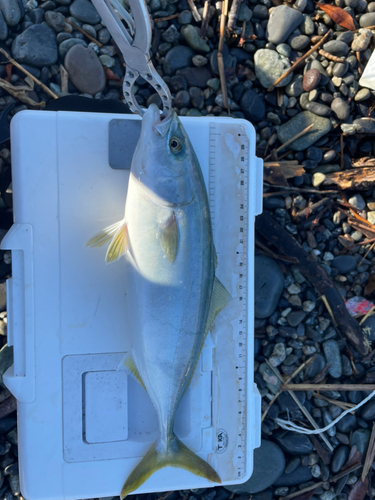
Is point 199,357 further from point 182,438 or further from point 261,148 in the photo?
point 261,148

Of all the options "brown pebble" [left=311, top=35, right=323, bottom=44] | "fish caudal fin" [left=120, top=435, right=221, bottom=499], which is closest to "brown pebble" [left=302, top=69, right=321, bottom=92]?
"brown pebble" [left=311, top=35, right=323, bottom=44]

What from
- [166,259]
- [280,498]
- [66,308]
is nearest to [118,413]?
[66,308]

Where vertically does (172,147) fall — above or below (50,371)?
above

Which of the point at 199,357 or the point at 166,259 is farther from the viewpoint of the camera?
the point at 199,357

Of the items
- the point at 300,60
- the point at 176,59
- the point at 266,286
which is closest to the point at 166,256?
the point at 266,286

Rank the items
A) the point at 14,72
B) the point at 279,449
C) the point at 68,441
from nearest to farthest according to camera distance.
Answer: the point at 68,441, the point at 14,72, the point at 279,449

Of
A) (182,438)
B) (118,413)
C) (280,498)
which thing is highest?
(118,413)

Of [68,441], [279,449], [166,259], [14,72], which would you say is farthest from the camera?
[279,449]
